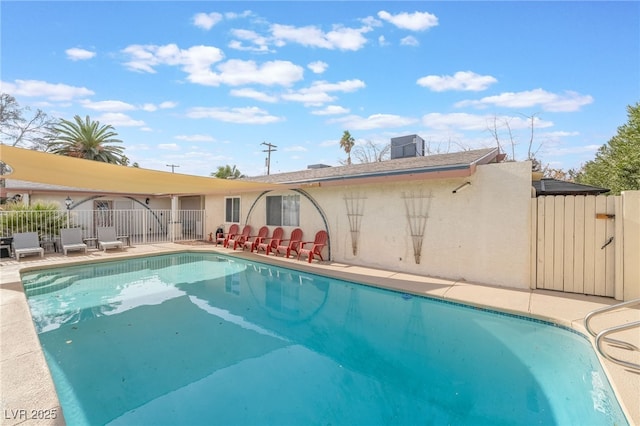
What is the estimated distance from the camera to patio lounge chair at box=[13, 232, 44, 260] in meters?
11.4

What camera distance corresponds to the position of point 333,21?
9.22m

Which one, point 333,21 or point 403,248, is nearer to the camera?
point 333,21

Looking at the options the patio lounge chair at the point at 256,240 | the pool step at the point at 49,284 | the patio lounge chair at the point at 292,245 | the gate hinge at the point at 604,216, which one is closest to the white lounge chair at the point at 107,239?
the pool step at the point at 49,284

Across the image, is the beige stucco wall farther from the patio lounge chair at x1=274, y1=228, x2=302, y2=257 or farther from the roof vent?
the roof vent

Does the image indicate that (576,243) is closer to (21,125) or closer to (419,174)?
(419,174)

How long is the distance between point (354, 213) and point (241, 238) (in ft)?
20.7

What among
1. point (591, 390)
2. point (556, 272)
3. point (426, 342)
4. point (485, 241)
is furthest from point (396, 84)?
point (591, 390)

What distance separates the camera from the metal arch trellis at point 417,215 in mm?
9438

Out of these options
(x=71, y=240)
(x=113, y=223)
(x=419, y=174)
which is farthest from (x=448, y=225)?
(x=113, y=223)

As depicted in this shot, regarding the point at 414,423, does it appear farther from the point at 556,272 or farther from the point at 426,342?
the point at 556,272

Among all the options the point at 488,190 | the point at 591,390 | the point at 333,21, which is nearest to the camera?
the point at 591,390

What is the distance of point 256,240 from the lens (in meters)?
13.9

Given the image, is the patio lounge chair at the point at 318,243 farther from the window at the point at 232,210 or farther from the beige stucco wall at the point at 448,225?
the window at the point at 232,210

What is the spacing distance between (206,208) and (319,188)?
9.57 m
